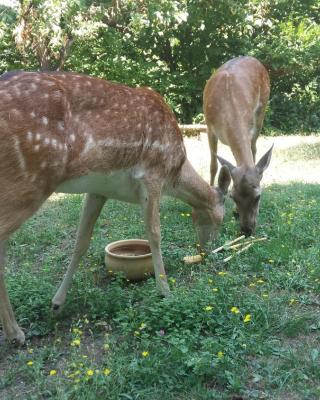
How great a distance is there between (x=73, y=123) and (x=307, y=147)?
857cm

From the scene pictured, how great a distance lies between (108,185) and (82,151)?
533mm

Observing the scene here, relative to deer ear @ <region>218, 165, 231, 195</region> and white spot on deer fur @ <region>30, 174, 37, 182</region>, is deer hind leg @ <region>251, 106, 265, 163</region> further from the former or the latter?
white spot on deer fur @ <region>30, 174, 37, 182</region>

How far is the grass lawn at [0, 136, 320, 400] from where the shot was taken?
327cm

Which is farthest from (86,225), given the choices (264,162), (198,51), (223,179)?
(198,51)

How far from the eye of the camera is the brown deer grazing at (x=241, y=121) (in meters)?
6.08

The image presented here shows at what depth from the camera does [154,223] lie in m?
4.68

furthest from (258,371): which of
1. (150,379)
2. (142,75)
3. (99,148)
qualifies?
(142,75)

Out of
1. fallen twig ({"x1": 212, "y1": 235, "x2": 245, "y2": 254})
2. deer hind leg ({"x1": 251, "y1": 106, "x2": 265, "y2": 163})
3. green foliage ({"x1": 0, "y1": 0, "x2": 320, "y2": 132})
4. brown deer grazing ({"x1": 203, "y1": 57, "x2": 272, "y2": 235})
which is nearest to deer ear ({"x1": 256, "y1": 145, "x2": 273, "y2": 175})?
brown deer grazing ({"x1": 203, "y1": 57, "x2": 272, "y2": 235})

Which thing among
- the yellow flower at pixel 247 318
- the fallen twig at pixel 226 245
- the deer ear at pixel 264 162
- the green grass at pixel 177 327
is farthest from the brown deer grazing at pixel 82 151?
the deer ear at pixel 264 162

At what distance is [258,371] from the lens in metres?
3.42

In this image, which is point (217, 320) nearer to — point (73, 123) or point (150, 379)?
point (150, 379)

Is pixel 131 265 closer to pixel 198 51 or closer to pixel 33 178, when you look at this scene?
pixel 33 178

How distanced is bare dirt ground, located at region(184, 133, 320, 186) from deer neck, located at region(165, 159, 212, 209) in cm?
318

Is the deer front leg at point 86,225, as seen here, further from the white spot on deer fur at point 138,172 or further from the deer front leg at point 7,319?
the deer front leg at point 7,319
